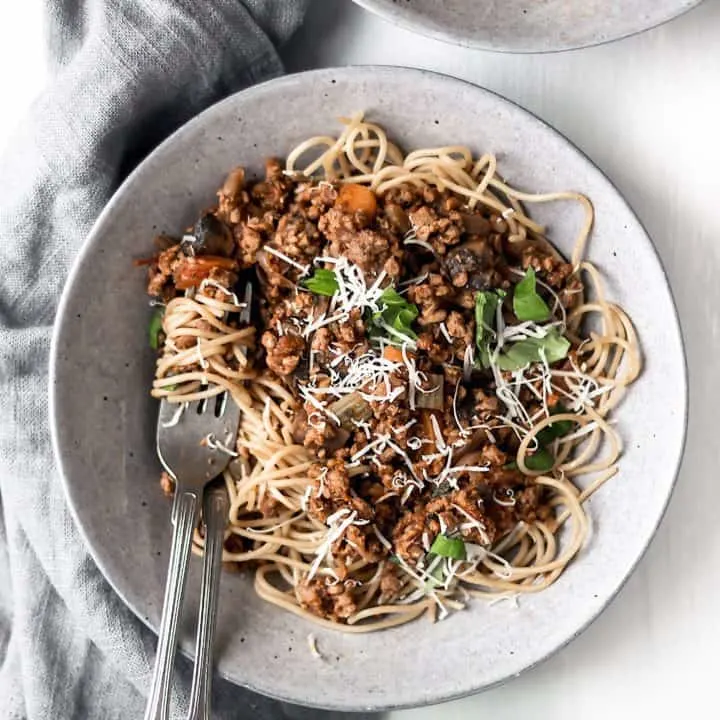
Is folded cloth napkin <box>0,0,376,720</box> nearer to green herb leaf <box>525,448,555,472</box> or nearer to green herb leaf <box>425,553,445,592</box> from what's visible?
green herb leaf <box>425,553,445,592</box>

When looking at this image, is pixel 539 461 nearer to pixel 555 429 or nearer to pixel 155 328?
pixel 555 429

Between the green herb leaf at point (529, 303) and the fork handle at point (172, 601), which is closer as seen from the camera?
the fork handle at point (172, 601)

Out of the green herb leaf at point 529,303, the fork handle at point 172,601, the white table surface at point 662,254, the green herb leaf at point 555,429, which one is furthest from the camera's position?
the white table surface at point 662,254

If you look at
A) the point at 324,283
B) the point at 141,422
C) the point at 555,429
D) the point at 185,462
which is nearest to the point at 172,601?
the point at 185,462

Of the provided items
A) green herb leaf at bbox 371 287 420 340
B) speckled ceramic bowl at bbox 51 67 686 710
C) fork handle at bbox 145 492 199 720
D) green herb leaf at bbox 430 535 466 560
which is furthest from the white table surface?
fork handle at bbox 145 492 199 720

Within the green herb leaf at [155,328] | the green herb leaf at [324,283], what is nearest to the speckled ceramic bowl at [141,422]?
the green herb leaf at [155,328]

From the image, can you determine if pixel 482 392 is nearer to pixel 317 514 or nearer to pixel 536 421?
pixel 536 421

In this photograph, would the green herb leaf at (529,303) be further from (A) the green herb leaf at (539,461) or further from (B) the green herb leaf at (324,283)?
(B) the green herb leaf at (324,283)

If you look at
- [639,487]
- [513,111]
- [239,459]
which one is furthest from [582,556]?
[513,111]
